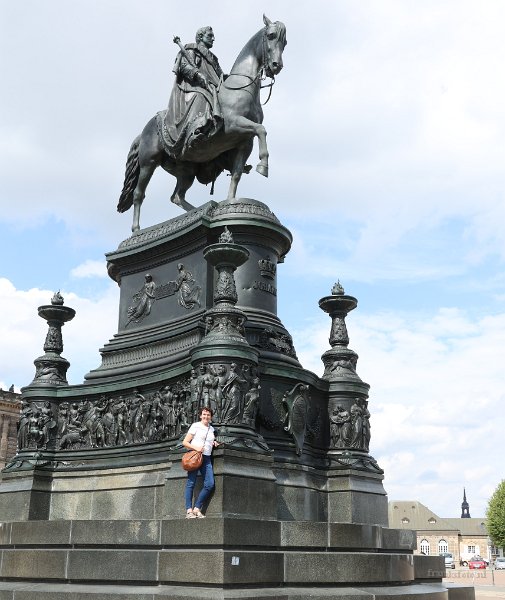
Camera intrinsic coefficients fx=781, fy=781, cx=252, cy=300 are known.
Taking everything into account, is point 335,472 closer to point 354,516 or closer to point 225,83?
point 354,516

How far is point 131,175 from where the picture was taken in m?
17.7

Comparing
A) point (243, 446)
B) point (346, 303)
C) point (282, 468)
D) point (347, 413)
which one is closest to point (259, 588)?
point (243, 446)

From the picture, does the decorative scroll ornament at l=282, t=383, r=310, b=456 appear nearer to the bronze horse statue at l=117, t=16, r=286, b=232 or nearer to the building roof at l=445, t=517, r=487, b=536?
the bronze horse statue at l=117, t=16, r=286, b=232

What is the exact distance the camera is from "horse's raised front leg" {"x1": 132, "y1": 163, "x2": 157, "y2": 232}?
55.9 feet

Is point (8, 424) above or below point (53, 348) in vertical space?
above

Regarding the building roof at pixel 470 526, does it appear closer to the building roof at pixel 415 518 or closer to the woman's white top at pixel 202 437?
the building roof at pixel 415 518

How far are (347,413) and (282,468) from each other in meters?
2.41

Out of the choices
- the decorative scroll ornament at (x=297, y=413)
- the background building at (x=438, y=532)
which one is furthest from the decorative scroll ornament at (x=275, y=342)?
the background building at (x=438, y=532)

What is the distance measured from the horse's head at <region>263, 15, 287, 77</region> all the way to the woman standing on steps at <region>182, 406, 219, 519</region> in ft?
26.1

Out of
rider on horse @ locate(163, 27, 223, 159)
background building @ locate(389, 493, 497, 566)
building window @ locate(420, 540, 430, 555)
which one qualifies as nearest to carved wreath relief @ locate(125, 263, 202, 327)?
rider on horse @ locate(163, 27, 223, 159)

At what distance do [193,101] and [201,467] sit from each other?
8229mm

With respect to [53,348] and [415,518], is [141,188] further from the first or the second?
[415,518]

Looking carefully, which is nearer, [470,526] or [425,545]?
[425,545]

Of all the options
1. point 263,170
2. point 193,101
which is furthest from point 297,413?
point 193,101
